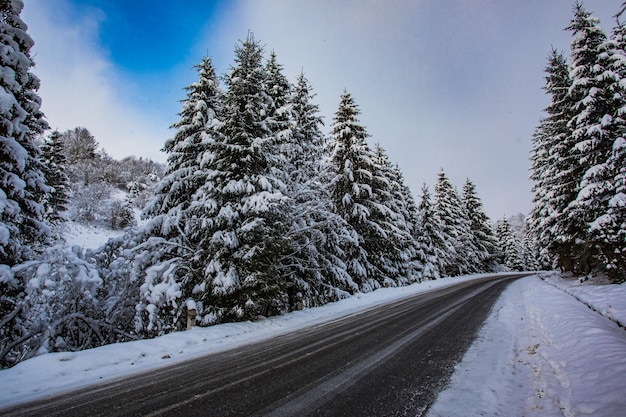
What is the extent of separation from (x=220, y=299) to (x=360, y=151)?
14237 mm

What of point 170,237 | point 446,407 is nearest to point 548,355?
point 446,407

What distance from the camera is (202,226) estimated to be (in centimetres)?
1034

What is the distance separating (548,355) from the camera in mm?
5160

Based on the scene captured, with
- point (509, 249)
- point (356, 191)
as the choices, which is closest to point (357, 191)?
point (356, 191)

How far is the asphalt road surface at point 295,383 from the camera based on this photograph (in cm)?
347

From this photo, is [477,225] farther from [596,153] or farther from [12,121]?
[12,121]

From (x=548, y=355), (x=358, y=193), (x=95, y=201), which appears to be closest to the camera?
(x=548, y=355)

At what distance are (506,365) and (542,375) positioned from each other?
55cm

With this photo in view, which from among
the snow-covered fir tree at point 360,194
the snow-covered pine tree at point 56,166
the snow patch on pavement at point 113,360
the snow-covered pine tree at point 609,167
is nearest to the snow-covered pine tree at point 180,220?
the snow patch on pavement at point 113,360

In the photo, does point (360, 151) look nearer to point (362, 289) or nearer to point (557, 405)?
point (362, 289)

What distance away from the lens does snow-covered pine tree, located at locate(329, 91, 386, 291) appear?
→ 19.6m

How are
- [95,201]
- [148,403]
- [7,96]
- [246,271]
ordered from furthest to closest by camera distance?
[95,201], [246,271], [7,96], [148,403]

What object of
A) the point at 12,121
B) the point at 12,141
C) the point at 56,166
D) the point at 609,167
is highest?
the point at 56,166

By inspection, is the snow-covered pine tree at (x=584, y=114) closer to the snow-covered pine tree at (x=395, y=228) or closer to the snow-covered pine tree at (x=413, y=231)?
the snow-covered pine tree at (x=395, y=228)
